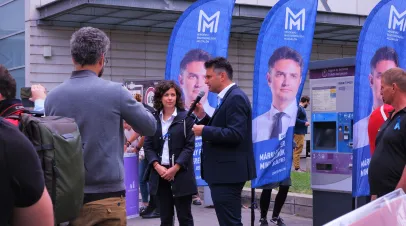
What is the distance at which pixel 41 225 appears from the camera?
215cm

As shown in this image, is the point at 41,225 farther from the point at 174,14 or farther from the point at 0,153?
the point at 174,14

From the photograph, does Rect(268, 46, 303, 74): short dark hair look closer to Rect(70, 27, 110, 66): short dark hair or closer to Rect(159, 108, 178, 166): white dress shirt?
Rect(159, 108, 178, 166): white dress shirt

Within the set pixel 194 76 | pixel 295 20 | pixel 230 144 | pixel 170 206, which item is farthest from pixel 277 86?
pixel 230 144

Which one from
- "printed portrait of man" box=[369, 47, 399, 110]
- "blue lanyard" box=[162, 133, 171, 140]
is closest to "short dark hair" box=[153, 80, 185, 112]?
"blue lanyard" box=[162, 133, 171, 140]

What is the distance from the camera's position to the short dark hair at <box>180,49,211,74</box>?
838 cm

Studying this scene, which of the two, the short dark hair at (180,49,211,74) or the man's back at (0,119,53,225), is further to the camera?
the short dark hair at (180,49,211,74)

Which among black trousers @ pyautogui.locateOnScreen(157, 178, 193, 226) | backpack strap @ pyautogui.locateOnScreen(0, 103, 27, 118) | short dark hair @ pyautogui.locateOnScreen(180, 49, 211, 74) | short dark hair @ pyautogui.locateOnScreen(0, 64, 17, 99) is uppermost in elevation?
short dark hair @ pyautogui.locateOnScreen(180, 49, 211, 74)

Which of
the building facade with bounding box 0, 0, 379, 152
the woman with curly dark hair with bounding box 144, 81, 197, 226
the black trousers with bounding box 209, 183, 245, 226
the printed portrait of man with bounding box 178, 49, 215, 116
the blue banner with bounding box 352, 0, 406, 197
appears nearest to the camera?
the black trousers with bounding box 209, 183, 245, 226

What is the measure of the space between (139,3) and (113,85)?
14276 mm

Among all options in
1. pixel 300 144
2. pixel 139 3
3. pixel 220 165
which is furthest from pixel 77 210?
pixel 139 3

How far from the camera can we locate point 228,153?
5469 millimetres

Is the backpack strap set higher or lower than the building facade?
Result: lower

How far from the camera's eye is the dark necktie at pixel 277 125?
759 centimetres

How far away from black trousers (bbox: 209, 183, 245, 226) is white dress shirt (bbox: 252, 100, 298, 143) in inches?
82.5
